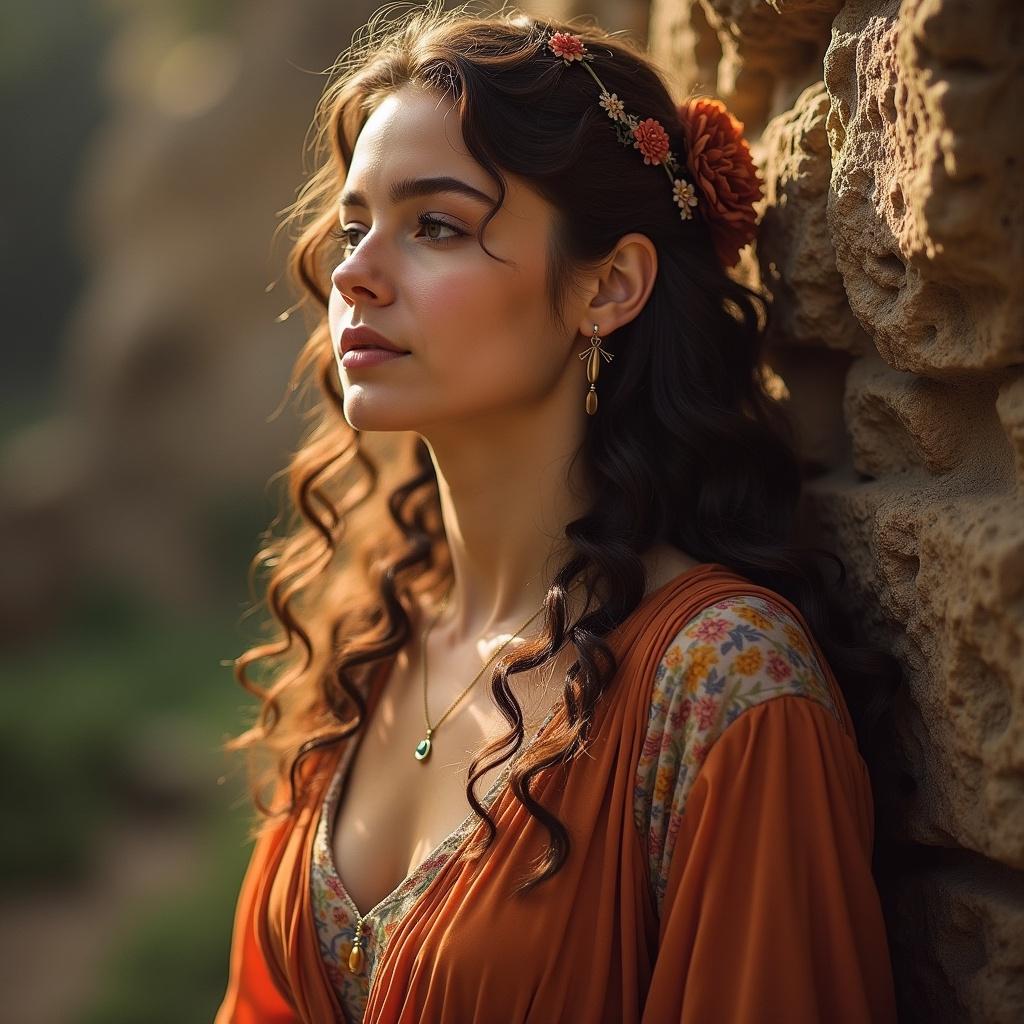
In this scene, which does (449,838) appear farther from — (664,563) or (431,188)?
(431,188)

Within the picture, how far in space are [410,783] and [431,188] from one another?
3.23ft

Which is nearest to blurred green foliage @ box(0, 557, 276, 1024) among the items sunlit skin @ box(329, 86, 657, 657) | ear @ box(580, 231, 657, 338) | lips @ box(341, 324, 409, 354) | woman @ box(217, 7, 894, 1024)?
woman @ box(217, 7, 894, 1024)

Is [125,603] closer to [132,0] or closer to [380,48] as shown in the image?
[380,48]

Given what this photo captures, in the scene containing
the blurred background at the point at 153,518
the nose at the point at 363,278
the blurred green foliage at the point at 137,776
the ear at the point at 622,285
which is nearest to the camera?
the nose at the point at 363,278

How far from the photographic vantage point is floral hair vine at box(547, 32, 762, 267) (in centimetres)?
195

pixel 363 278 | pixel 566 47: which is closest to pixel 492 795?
pixel 363 278

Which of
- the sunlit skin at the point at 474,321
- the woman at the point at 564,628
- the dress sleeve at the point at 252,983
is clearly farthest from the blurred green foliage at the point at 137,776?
the sunlit skin at the point at 474,321

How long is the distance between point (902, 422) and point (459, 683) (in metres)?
0.89

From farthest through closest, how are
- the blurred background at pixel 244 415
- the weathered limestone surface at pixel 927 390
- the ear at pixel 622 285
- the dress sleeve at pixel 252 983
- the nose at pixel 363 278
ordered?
the dress sleeve at pixel 252 983
the ear at pixel 622 285
the nose at pixel 363 278
the blurred background at pixel 244 415
the weathered limestone surface at pixel 927 390

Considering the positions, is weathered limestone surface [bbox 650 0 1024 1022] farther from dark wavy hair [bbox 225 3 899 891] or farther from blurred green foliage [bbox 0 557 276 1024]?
blurred green foliage [bbox 0 557 276 1024]

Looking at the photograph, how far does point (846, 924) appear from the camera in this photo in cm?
148

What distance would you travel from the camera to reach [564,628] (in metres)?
1.84

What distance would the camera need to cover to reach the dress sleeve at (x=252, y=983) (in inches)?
84.4

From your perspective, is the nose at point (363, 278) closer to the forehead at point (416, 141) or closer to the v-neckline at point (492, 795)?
the forehead at point (416, 141)
